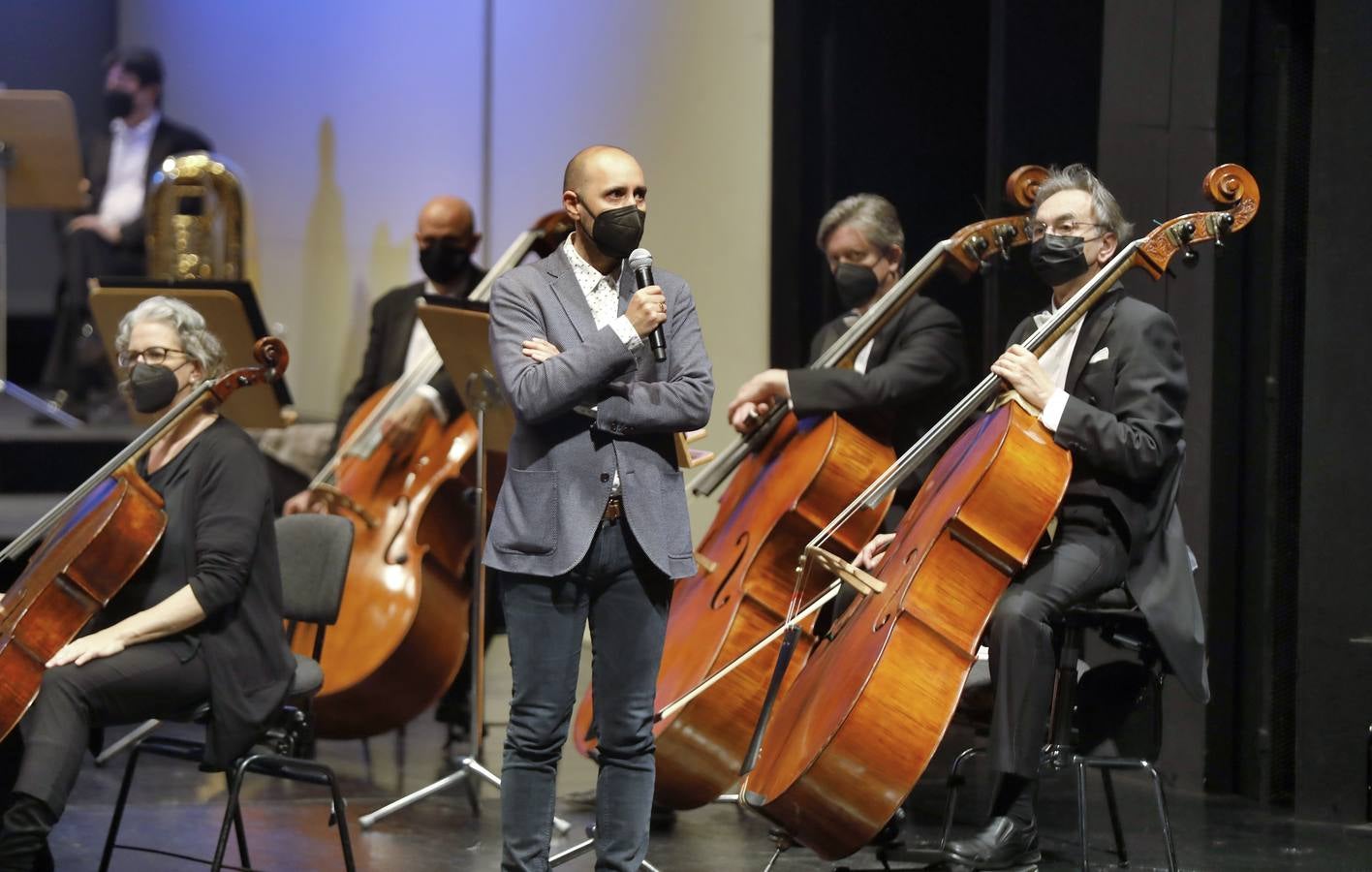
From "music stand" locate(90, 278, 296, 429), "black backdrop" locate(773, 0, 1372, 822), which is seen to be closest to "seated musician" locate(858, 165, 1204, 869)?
"black backdrop" locate(773, 0, 1372, 822)

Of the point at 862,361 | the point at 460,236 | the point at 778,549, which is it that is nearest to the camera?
the point at 778,549

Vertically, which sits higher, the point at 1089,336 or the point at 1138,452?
the point at 1089,336

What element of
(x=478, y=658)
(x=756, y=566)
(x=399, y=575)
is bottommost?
(x=478, y=658)

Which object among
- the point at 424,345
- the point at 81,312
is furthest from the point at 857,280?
the point at 81,312

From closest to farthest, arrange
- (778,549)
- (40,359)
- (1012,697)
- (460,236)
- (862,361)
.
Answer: (1012,697), (778,549), (862,361), (460,236), (40,359)

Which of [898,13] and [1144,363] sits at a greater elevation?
[898,13]

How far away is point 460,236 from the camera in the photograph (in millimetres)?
5391

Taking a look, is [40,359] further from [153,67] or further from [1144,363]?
[1144,363]

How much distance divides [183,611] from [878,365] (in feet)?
5.39

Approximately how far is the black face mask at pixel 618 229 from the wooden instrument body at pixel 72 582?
42.0 inches

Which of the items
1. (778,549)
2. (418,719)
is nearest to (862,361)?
(778,549)

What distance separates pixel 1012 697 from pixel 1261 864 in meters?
0.93

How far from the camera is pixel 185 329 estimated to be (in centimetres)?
371

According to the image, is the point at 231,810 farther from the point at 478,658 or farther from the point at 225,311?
the point at 225,311
